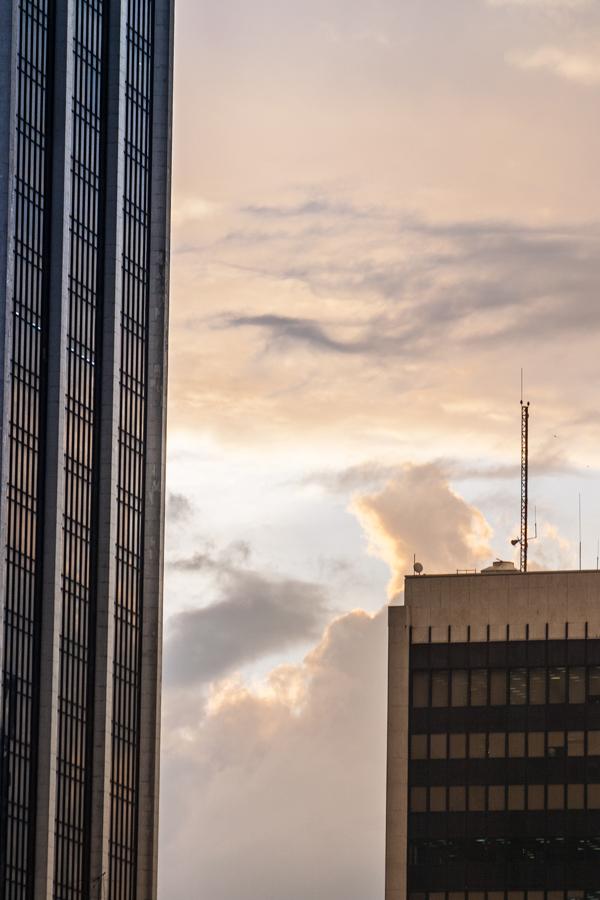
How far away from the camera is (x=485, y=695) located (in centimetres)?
17475

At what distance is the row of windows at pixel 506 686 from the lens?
174 meters

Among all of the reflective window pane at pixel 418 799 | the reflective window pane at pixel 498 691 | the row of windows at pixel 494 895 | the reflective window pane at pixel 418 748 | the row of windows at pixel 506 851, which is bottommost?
the row of windows at pixel 494 895

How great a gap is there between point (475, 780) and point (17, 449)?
2098 inches

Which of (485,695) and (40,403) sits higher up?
(40,403)

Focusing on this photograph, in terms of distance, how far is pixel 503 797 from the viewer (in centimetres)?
17212

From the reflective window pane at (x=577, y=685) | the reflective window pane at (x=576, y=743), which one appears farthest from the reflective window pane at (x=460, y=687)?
the reflective window pane at (x=576, y=743)

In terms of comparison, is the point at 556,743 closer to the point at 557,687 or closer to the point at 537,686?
the point at 557,687

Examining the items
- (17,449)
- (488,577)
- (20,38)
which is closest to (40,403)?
(17,449)

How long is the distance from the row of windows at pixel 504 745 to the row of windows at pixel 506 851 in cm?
691

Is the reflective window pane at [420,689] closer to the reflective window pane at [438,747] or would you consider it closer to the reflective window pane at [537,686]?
the reflective window pane at [438,747]

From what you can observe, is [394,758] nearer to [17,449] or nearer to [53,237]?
[17,449]

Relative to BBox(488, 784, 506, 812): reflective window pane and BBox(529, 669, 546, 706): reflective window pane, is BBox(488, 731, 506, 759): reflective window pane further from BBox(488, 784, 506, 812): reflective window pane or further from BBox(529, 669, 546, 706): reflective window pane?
BBox(529, 669, 546, 706): reflective window pane

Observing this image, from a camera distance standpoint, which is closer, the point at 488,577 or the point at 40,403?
the point at 488,577

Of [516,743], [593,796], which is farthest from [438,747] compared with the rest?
[593,796]
